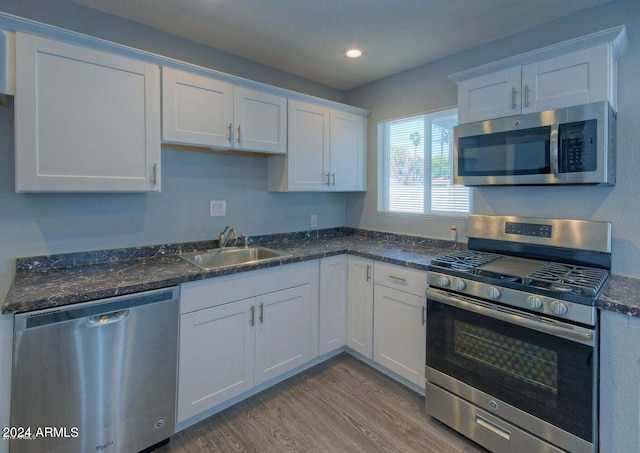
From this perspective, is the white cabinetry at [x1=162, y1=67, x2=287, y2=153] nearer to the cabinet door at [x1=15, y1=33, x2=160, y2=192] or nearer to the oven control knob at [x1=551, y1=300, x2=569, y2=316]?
the cabinet door at [x1=15, y1=33, x2=160, y2=192]

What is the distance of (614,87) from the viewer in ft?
5.79

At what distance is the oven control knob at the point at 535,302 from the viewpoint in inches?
60.6

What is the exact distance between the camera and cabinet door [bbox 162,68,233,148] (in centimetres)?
203

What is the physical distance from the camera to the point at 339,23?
2.12 metres

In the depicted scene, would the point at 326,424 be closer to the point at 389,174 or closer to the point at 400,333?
the point at 400,333

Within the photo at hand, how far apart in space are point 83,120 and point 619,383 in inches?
113

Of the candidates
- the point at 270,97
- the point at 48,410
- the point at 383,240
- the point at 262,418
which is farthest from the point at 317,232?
the point at 48,410

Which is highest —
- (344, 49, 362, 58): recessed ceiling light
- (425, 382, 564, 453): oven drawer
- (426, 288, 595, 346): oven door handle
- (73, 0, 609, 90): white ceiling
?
(344, 49, 362, 58): recessed ceiling light

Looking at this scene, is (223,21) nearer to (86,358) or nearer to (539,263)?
(86,358)

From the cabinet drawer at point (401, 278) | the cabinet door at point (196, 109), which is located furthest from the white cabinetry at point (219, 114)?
the cabinet drawer at point (401, 278)

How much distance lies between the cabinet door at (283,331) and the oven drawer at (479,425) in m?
0.92

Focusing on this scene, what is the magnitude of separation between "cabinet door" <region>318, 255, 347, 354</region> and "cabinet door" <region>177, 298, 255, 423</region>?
2.09 feet

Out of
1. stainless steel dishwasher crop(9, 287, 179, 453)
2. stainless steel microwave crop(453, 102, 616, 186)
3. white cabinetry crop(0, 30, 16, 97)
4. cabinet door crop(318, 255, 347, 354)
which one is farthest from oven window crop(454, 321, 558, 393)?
white cabinetry crop(0, 30, 16, 97)

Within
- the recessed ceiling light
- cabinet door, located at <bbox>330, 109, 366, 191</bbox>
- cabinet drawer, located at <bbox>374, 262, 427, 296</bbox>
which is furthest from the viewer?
cabinet door, located at <bbox>330, 109, 366, 191</bbox>
